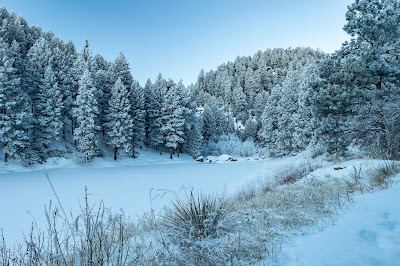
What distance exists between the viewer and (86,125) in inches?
1051

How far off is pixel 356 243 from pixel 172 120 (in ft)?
118

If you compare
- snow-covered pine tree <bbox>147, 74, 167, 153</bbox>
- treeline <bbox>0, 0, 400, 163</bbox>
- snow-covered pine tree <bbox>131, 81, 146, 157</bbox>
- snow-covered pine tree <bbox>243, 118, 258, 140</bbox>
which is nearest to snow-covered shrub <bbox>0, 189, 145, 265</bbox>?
treeline <bbox>0, 0, 400, 163</bbox>

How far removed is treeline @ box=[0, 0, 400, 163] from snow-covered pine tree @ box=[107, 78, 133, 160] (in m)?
0.14

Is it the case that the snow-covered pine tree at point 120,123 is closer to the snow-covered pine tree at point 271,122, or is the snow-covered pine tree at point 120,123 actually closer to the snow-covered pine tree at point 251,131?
the snow-covered pine tree at point 271,122

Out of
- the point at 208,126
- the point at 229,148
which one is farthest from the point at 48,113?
the point at 208,126

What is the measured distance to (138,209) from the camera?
285 inches

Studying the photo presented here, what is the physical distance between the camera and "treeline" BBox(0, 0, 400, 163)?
12.2 metres

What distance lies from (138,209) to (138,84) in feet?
111

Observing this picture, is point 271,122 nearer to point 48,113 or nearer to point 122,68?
A: point 122,68

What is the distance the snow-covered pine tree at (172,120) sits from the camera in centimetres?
3678

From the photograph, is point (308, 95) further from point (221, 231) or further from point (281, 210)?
point (221, 231)

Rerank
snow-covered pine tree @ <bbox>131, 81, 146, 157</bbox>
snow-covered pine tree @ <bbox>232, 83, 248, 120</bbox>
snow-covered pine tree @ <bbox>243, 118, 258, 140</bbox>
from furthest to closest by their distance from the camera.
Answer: snow-covered pine tree @ <bbox>232, 83, 248, 120</bbox> → snow-covered pine tree @ <bbox>243, 118, 258, 140</bbox> → snow-covered pine tree @ <bbox>131, 81, 146, 157</bbox>

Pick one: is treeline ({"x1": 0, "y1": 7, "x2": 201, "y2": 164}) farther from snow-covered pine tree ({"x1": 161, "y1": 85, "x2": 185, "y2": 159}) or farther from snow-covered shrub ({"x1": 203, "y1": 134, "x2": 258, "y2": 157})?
snow-covered shrub ({"x1": 203, "y1": 134, "x2": 258, "y2": 157})

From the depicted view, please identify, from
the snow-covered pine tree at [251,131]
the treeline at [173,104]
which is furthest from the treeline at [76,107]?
the snow-covered pine tree at [251,131]
